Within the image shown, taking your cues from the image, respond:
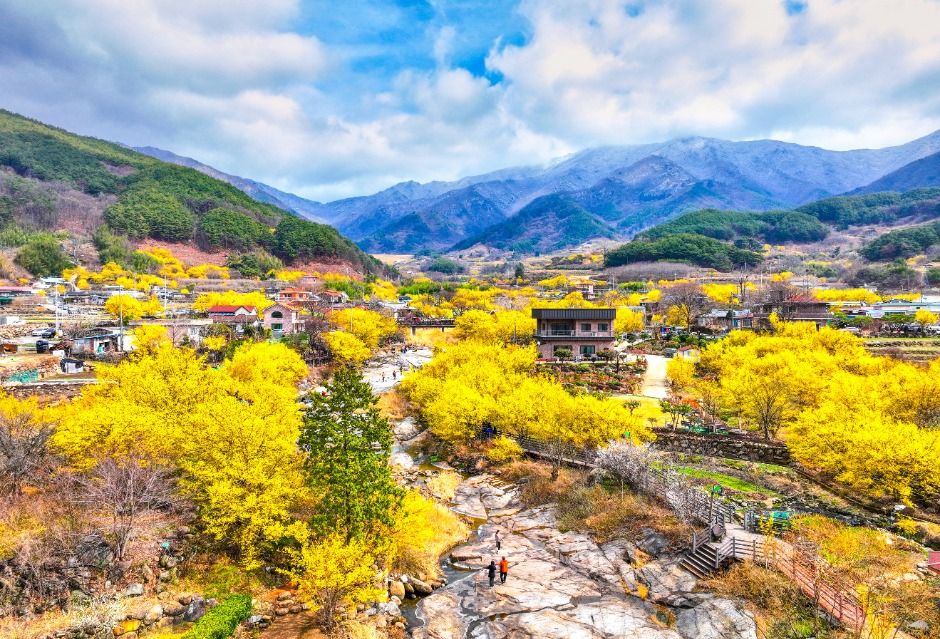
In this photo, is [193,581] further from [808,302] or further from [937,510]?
[808,302]

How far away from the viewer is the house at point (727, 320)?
253 feet

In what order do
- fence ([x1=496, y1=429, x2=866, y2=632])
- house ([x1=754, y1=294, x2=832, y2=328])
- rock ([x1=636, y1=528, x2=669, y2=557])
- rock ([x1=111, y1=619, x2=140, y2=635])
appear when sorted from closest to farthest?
fence ([x1=496, y1=429, x2=866, y2=632])
rock ([x1=111, y1=619, x2=140, y2=635])
rock ([x1=636, y1=528, x2=669, y2=557])
house ([x1=754, y1=294, x2=832, y2=328])

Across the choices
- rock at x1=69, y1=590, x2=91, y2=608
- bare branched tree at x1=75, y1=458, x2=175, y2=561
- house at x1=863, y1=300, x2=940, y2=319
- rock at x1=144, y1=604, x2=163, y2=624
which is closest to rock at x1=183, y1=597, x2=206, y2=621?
rock at x1=144, y1=604, x2=163, y2=624

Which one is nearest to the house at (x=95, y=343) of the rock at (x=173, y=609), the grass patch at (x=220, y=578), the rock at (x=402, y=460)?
the rock at (x=402, y=460)

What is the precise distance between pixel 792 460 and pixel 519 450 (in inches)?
666

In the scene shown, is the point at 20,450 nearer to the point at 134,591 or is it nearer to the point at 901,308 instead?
the point at 134,591

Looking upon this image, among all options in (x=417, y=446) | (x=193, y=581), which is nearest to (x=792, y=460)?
(x=417, y=446)

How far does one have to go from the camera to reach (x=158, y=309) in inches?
3497

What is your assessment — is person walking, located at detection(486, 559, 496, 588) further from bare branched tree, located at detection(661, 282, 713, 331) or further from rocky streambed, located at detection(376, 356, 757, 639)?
bare branched tree, located at detection(661, 282, 713, 331)

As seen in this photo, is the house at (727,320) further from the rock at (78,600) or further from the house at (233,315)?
the rock at (78,600)

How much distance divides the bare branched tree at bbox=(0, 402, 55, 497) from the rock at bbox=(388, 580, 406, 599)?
17.1m

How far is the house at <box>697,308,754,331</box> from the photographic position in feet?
253

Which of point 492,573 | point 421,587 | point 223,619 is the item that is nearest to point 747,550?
point 492,573

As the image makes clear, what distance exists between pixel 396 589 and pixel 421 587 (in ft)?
3.69
